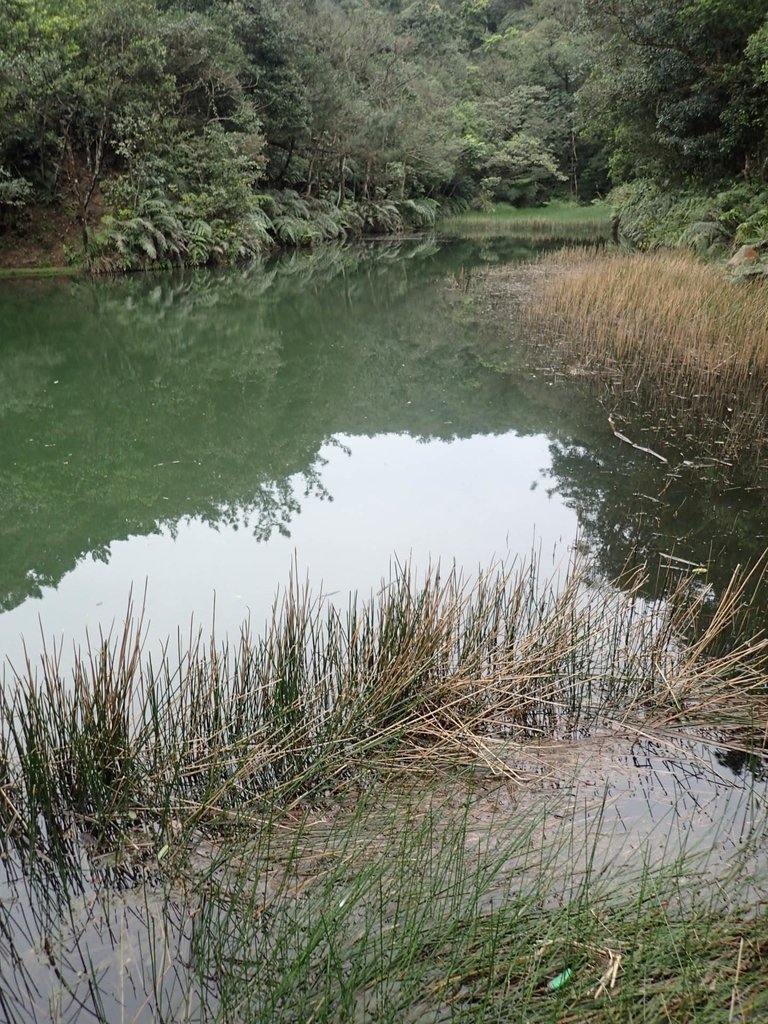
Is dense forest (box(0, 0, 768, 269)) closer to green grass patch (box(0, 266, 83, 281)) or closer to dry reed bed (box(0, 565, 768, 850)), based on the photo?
green grass patch (box(0, 266, 83, 281))

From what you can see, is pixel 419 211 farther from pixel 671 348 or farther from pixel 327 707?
pixel 327 707

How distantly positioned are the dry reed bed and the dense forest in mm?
9308

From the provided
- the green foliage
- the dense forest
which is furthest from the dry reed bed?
the dense forest

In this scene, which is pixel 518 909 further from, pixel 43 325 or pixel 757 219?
pixel 757 219

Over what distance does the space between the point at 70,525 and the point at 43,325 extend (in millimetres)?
6509

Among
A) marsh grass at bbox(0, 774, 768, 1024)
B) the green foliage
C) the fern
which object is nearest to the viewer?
marsh grass at bbox(0, 774, 768, 1024)

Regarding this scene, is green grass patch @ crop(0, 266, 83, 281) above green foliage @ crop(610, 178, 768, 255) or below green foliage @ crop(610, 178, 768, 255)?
below

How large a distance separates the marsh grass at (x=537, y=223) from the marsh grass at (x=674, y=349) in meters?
11.4

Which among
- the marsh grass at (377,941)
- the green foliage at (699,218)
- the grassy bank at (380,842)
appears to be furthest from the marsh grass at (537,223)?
the marsh grass at (377,941)

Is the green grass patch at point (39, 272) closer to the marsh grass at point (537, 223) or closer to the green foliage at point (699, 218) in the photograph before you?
the green foliage at point (699, 218)

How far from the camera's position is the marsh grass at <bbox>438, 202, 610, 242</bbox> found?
23062 millimetres

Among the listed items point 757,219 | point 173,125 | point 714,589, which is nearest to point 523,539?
point 714,589

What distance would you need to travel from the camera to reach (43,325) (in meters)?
10.1

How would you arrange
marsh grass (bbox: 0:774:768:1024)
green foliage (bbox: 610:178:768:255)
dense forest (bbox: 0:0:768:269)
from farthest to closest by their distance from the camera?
1. dense forest (bbox: 0:0:768:269)
2. green foliage (bbox: 610:178:768:255)
3. marsh grass (bbox: 0:774:768:1024)
